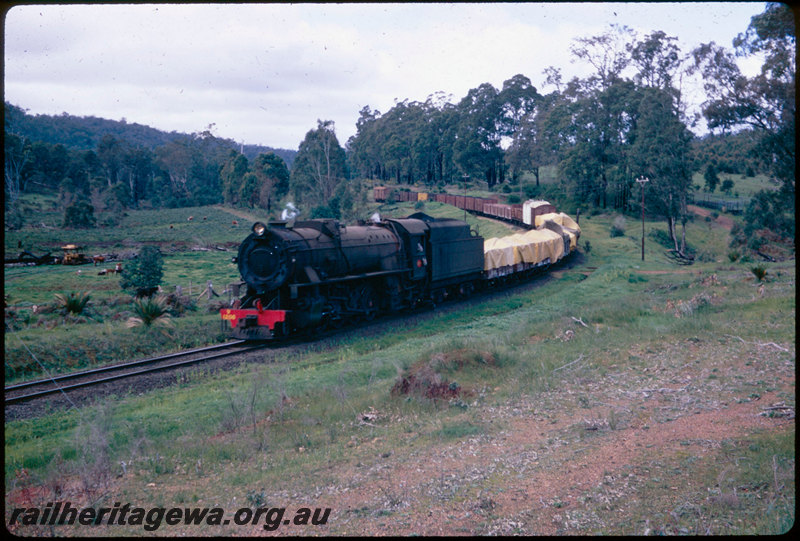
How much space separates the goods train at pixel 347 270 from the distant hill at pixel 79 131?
233 ft

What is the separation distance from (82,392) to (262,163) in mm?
66803

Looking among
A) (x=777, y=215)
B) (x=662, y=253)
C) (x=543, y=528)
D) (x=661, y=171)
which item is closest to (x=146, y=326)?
(x=543, y=528)

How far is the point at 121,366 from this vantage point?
15266 millimetres

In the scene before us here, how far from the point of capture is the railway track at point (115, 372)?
12875 mm

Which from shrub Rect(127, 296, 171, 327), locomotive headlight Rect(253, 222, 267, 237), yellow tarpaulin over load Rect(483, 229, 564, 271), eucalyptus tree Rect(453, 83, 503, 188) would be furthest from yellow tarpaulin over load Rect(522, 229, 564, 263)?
eucalyptus tree Rect(453, 83, 503, 188)

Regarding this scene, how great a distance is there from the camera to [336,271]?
19.0m

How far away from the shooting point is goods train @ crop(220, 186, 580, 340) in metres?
17.2

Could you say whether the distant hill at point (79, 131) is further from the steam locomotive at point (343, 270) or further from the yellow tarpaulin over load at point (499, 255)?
the steam locomotive at point (343, 270)

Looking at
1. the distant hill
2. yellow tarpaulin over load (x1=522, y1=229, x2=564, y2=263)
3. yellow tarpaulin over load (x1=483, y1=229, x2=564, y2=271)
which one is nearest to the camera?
yellow tarpaulin over load (x1=483, y1=229, x2=564, y2=271)

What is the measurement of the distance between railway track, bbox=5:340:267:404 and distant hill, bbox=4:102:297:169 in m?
77.9

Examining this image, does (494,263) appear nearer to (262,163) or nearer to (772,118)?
(772,118)

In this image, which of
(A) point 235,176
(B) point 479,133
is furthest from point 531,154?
(A) point 235,176

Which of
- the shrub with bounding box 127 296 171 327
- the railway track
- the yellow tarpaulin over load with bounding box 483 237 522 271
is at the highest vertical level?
the yellow tarpaulin over load with bounding box 483 237 522 271

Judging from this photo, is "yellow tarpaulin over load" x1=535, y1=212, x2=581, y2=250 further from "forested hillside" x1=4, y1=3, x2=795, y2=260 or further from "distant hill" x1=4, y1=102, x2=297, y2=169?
"distant hill" x1=4, y1=102, x2=297, y2=169
